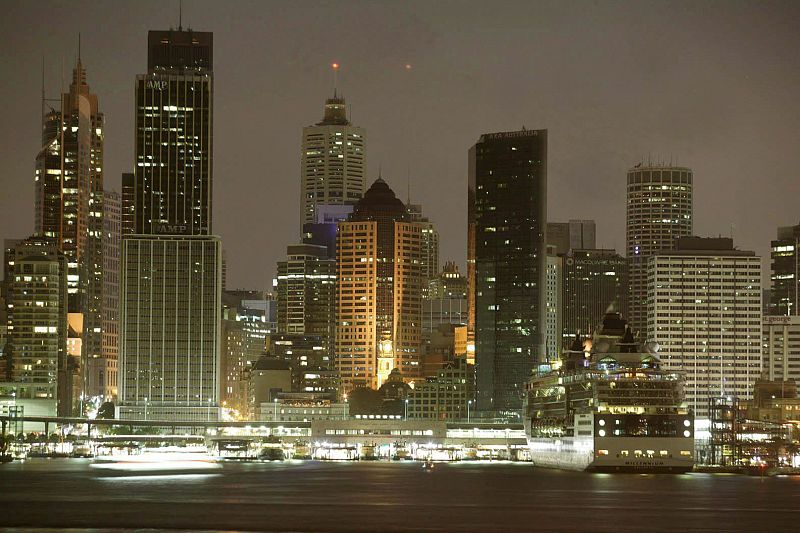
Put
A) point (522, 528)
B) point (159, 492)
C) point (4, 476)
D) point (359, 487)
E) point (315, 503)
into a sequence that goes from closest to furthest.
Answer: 1. point (522, 528)
2. point (315, 503)
3. point (159, 492)
4. point (359, 487)
5. point (4, 476)

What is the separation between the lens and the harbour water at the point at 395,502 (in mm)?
104562

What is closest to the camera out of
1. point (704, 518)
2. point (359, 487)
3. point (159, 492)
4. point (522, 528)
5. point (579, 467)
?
point (522, 528)

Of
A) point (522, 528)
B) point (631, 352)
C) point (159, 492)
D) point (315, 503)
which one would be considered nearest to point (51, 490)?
point (159, 492)

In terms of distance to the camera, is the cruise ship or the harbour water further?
the cruise ship

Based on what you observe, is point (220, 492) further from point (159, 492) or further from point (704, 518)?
point (704, 518)

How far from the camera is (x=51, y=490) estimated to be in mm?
139875

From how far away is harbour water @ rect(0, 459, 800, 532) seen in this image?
105 m

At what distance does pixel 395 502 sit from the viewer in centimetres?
12656

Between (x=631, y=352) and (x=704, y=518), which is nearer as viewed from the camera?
(x=704, y=518)

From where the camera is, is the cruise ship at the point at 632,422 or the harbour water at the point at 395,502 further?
the cruise ship at the point at 632,422

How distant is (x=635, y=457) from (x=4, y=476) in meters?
73.6

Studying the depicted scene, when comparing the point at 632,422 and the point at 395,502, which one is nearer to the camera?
the point at 395,502

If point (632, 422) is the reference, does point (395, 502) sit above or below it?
below

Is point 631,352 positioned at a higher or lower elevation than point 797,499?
higher
